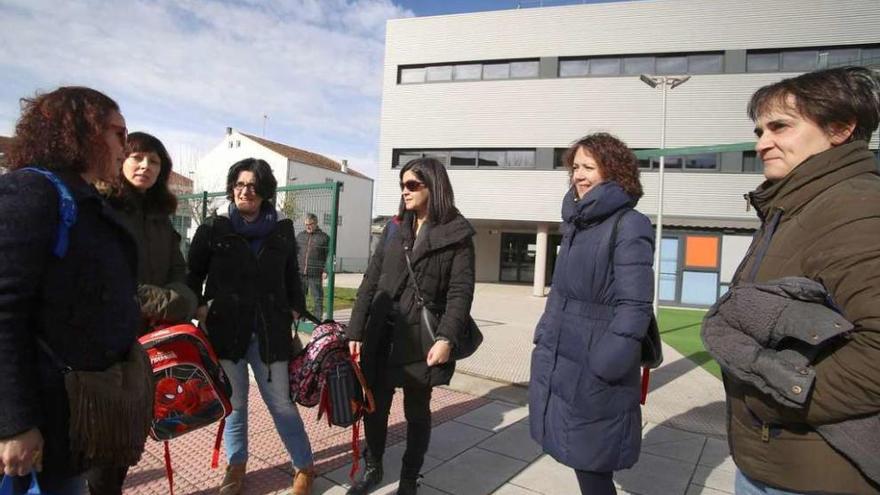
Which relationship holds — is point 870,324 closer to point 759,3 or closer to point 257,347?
point 257,347

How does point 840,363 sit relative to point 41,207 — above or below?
below

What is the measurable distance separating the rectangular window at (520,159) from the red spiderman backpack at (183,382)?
17413 mm

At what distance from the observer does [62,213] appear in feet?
4.82

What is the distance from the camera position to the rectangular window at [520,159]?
1888 cm

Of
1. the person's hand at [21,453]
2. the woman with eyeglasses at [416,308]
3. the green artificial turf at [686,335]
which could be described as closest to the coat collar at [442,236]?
the woman with eyeglasses at [416,308]

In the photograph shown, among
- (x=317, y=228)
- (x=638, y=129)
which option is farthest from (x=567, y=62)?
(x=317, y=228)

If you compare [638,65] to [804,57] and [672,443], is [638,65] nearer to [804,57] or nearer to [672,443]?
[804,57]

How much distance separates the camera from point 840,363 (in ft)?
3.97

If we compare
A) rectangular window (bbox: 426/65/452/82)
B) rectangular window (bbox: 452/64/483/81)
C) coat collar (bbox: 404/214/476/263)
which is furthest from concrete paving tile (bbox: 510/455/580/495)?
rectangular window (bbox: 426/65/452/82)

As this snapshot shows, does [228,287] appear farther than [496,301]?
No

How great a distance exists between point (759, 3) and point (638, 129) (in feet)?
18.6

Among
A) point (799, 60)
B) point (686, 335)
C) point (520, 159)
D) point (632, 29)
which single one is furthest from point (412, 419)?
point (799, 60)

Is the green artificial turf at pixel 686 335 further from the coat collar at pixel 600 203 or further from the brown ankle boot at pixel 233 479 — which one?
the brown ankle boot at pixel 233 479

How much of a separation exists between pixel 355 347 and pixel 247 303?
2.24 ft
